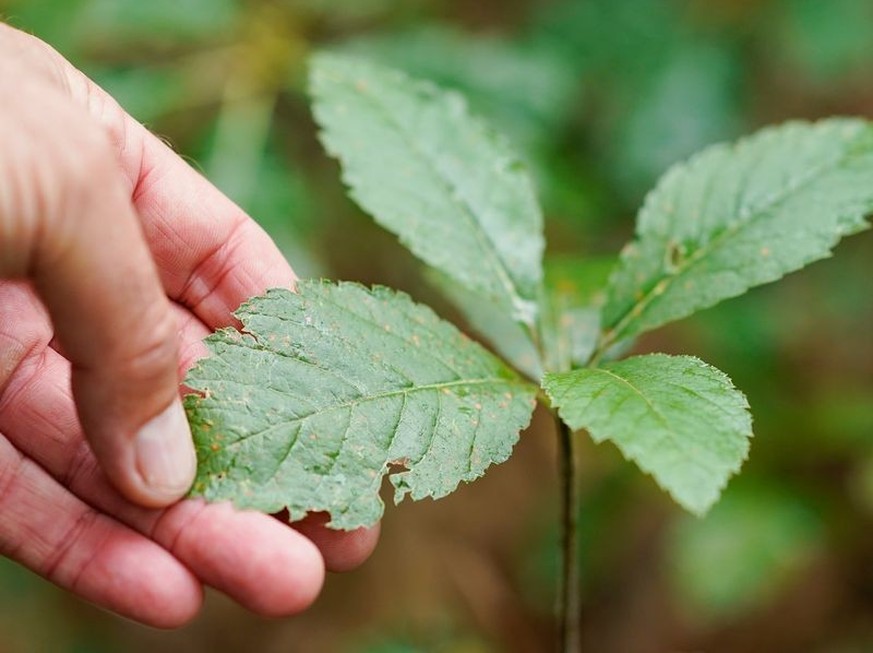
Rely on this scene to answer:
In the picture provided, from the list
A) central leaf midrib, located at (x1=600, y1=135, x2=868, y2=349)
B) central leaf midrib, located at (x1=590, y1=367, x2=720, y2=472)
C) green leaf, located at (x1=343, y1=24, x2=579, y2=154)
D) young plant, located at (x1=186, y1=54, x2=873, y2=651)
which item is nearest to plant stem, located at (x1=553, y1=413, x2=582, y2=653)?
young plant, located at (x1=186, y1=54, x2=873, y2=651)

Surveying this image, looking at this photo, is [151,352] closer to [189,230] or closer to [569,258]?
[189,230]

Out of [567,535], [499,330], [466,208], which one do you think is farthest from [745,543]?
[466,208]

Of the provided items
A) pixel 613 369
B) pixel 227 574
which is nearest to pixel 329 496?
pixel 227 574

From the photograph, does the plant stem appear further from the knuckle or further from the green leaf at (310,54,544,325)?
the knuckle

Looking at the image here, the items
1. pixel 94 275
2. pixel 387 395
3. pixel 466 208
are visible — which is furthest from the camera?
pixel 466 208

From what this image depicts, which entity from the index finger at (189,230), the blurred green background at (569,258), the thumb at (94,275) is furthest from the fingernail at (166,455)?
the blurred green background at (569,258)

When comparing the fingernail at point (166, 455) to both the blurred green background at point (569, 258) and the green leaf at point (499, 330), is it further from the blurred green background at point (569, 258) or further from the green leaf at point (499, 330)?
the blurred green background at point (569, 258)

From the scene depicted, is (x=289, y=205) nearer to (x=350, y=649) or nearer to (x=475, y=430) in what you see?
(x=475, y=430)
